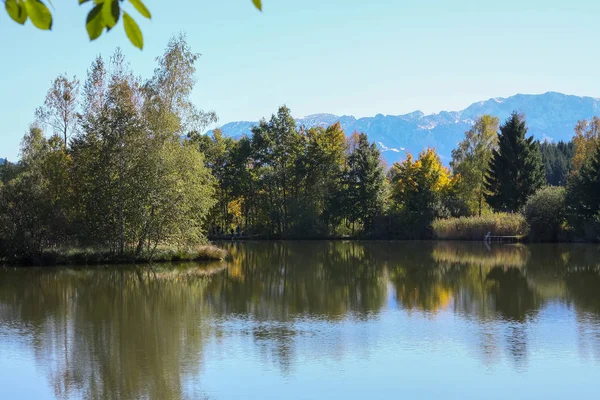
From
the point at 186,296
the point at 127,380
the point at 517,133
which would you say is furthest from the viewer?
the point at 517,133

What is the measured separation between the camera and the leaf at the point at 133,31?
2254mm

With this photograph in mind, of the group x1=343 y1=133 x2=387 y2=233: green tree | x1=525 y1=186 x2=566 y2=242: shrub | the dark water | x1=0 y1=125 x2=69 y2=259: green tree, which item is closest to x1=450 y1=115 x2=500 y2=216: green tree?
x1=343 y1=133 x2=387 y2=233: green tree

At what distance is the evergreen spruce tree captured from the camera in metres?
51.7

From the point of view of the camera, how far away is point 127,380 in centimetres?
1086

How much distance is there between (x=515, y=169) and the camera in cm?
5188

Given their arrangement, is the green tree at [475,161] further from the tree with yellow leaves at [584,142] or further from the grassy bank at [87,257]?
the grassy bank at [87,257]

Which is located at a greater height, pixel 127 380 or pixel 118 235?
pixel 118 235

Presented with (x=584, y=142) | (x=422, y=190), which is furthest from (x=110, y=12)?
(x=584, y=142)

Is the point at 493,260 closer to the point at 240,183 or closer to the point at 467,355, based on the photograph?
the point at 467,355

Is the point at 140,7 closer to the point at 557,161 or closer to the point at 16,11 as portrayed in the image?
the point at 16,11

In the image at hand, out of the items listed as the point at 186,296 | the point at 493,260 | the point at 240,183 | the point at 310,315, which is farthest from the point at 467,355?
the point at 240,183

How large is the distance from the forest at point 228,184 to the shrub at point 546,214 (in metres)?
0.09

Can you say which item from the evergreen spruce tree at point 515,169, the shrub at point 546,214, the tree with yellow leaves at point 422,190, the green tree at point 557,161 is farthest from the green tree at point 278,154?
the green tree at point 557,161

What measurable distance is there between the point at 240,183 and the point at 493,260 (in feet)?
104
